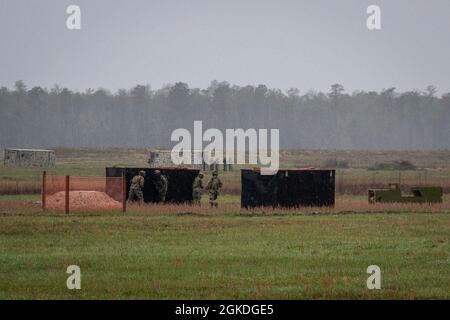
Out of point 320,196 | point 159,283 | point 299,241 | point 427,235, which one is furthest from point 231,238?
point 320,196

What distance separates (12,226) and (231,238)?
6.73 metres

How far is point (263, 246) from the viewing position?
25531mm

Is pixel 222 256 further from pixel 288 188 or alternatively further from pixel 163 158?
pixel 163 158

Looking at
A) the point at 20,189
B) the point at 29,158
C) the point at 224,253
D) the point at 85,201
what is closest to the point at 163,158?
the point at 29,158

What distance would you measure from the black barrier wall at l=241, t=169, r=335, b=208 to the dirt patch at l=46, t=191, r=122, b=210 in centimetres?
507

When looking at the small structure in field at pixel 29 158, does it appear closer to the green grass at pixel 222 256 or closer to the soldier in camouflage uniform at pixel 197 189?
the soldier in camouflage uniform at pixel 197 189

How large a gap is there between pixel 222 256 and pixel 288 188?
1776cm

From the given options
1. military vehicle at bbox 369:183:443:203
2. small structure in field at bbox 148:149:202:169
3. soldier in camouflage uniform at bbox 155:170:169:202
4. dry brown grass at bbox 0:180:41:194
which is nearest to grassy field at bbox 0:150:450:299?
soldier in camouflage uniform at bbox 155:170:169:202

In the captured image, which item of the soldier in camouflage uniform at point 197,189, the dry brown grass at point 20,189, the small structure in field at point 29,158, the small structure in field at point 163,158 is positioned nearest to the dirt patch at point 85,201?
the soldier in camouflage uniform at point 197,189

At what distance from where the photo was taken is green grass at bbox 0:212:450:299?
18422mm

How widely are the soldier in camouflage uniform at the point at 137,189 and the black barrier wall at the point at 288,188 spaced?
12.5 ft

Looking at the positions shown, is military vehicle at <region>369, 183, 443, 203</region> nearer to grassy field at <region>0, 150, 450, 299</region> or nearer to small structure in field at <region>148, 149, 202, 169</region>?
grassy field at <region>0, 150, 450, 299</region>

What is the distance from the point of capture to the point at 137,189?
40.9m
